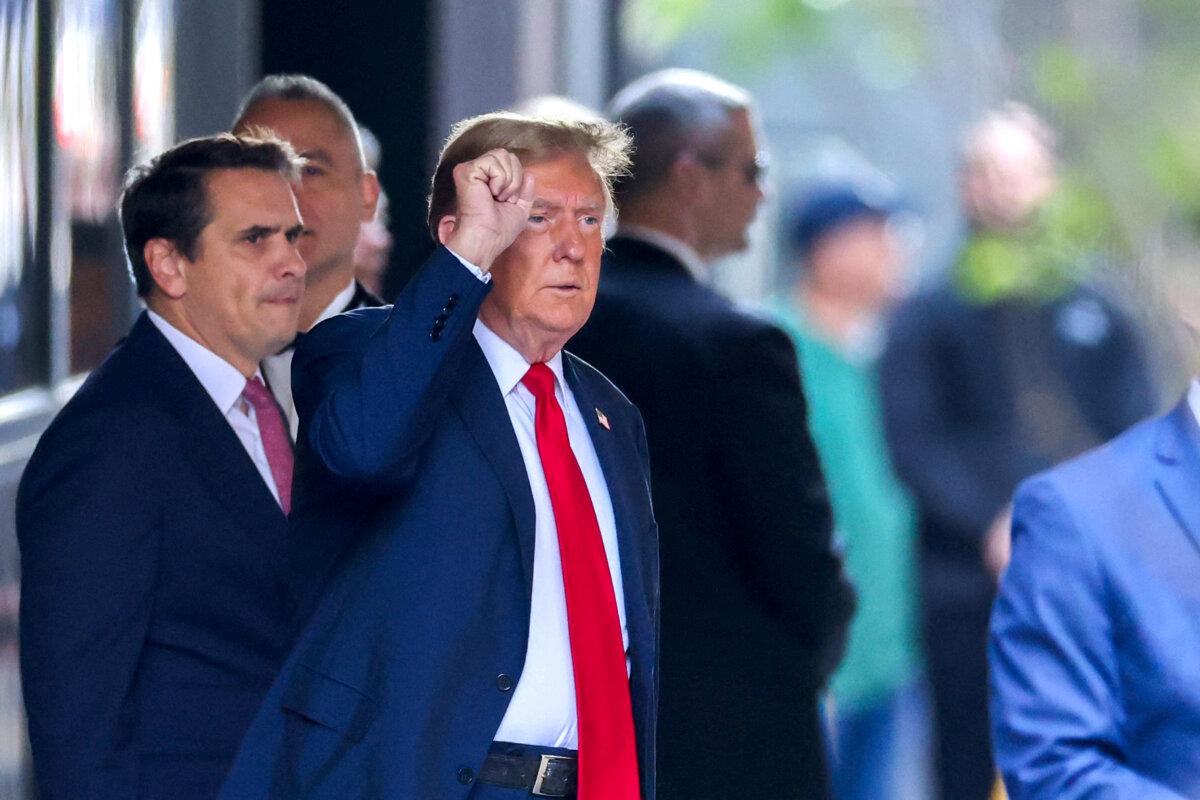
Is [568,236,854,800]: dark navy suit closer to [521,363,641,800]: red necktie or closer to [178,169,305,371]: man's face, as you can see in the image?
[178,169,305,371]: man's face

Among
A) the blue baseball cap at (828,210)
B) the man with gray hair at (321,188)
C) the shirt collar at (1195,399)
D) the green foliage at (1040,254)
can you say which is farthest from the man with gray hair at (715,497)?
the blue baseball cap at (828,210)

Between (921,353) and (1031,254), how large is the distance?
4.58 m

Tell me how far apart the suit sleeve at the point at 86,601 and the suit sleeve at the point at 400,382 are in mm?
517

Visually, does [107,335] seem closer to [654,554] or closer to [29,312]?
[29,312]

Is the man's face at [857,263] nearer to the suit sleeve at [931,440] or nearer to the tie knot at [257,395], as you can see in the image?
the suit sleeve at [931,440]

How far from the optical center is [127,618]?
2398 mm

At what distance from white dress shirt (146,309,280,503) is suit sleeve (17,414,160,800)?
0.82 feet

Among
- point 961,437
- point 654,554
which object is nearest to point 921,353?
point 961,437

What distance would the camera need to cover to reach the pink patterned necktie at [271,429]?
8.96ft


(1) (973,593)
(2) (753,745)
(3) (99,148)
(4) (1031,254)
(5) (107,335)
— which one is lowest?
(1) (973,593)

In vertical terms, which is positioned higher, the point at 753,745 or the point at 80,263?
the point at 80,263

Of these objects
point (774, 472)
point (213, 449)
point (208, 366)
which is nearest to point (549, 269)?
point (213, 449)

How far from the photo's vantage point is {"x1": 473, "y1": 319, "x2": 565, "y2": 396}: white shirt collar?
7.06 feet

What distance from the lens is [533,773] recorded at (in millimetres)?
2014
